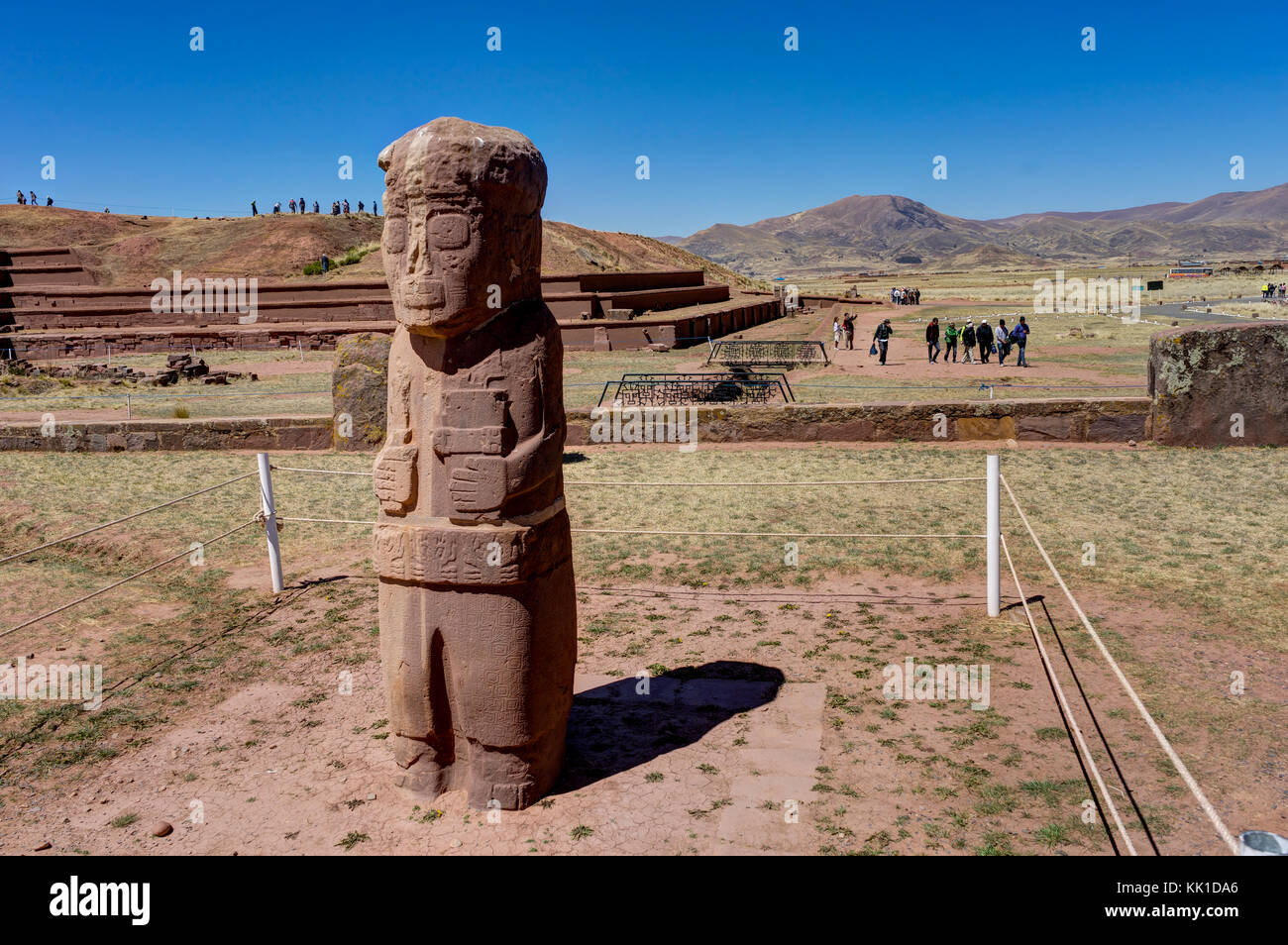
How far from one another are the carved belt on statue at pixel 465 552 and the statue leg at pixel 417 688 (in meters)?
0.13

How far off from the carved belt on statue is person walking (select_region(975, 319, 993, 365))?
65.7 ft

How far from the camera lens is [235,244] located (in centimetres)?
4791

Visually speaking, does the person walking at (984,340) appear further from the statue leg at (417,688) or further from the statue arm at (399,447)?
the statue leg at (417,688)

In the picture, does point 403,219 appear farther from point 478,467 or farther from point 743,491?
point 743,491

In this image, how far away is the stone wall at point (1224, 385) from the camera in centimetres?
1110

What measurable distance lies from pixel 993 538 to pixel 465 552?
4214 mm

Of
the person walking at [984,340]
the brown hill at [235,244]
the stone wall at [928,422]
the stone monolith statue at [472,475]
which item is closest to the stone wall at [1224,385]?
the stone wall at [928,422]

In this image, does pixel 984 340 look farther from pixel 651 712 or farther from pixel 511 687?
pixel 511 687

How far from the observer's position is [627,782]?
4684mm

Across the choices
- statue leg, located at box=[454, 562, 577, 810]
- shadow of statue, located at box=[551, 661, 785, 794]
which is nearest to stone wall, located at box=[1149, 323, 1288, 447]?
shadow of statue, located at box=[551, 661, 785, 794]

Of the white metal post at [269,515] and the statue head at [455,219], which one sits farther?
the white metal post at [269,515]

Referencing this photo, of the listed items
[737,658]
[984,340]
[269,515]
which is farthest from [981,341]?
[269,515]

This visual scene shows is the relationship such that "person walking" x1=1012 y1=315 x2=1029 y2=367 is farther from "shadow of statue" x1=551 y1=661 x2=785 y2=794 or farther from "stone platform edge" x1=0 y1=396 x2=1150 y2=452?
"shadow of statue" x1=551 y1=661 x2=785 y2=794

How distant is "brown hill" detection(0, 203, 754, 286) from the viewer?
43.5 metres
